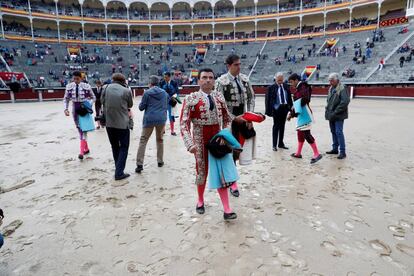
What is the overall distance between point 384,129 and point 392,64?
18.0 meters

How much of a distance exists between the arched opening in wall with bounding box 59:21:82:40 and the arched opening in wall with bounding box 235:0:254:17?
22.0m

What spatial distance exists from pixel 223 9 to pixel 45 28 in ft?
80.2

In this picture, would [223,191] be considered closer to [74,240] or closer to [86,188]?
[74,240]

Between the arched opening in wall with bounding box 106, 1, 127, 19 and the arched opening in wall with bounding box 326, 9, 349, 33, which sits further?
the arched opening in wall with bounding box 106, 1, 127, 19

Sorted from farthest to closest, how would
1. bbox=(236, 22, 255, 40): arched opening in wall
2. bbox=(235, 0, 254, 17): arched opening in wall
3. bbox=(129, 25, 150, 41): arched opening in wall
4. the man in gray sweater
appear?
bbox=(236, 22, 255, 40): arched opening in wall → bbox=(129, 25, 150, 41): arched opening in wall → bbox=(235, 0, 254, 17): arched opening in wall → the man in gray sweater

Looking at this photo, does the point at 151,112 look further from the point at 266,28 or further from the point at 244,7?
the point at 244,7

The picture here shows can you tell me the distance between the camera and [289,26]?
37594 mm

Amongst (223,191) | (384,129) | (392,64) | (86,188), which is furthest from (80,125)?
(392,64)

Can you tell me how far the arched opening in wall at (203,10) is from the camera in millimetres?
39672

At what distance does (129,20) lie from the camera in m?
38.1

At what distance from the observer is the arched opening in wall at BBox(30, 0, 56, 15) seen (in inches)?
1356

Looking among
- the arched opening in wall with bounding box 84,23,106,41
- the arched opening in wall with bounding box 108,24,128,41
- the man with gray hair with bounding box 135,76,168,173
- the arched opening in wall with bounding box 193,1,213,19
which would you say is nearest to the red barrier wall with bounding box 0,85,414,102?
the arched opening in wall with bounding box 108,24,128,41

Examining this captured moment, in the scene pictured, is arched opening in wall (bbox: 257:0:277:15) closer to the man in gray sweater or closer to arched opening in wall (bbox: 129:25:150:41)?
arched opening in wall (bbox: 129:25:150:41)

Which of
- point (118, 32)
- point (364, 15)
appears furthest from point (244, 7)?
point (118, 32)
